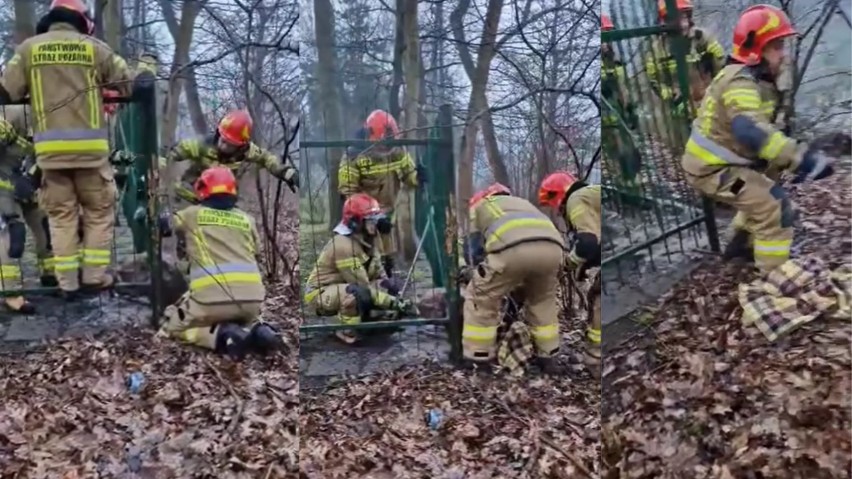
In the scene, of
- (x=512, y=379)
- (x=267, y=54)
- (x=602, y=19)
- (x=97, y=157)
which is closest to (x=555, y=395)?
(x=512, y=379)

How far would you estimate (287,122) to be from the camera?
3.49 metres

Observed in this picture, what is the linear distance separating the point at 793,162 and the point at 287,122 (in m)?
1.94

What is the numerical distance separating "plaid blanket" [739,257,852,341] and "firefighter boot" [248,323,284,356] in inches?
72.5

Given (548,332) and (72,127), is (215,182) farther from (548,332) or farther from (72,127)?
(548,332)

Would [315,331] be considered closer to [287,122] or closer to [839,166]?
[287,122]

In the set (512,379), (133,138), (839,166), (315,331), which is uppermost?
(133,138)

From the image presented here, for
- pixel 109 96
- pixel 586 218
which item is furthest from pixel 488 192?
pixel 109 96

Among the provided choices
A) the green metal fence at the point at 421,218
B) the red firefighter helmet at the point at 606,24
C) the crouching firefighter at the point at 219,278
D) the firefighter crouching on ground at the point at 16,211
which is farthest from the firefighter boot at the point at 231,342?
the red firefighter helmet at the point at 606,24

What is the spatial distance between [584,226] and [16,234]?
2.30 m

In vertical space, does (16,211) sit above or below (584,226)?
above

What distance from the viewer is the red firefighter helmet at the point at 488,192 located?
349 cm

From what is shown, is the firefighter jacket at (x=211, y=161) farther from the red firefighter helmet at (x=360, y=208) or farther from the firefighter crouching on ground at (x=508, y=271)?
the firefighter crouching on ground at (x=508, y=271)

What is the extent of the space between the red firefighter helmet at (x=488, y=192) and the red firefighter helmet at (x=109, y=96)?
58.4 inches

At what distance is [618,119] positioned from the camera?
135 inches
